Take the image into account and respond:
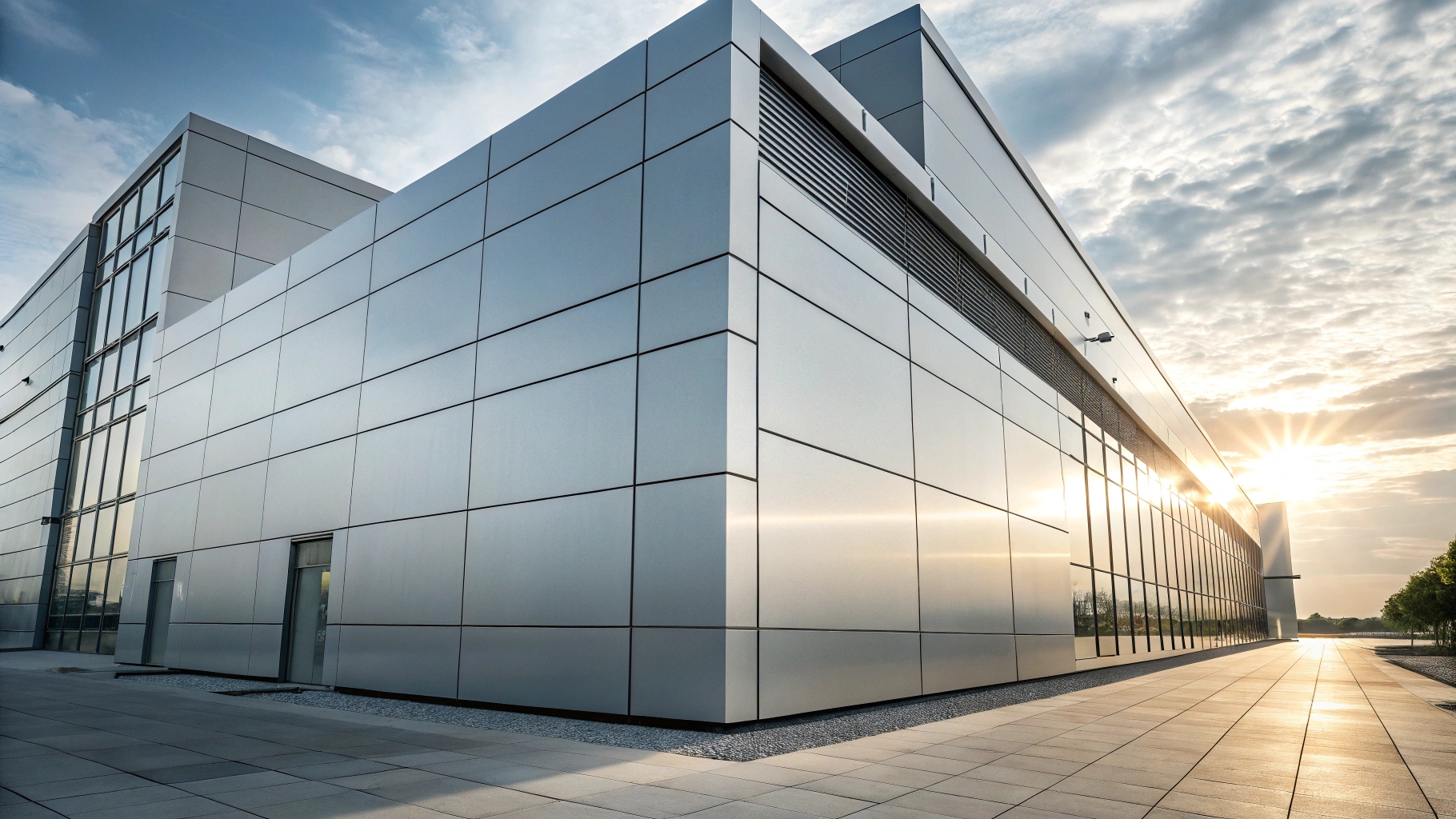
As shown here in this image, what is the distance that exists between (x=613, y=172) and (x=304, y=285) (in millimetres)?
10213

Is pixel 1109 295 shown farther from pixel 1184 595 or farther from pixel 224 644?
pixel 224 644

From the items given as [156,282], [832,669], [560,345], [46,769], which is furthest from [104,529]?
[832,669]

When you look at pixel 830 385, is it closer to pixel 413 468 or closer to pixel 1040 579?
pixel 413 468

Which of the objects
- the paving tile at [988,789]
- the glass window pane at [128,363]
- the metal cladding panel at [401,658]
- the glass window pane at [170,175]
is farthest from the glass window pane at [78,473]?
the paving tile at [988,789]

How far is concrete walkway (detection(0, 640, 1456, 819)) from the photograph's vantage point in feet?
20.1

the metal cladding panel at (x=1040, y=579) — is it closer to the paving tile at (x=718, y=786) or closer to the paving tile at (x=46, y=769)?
Result: the paving tile at (x=718, y=786)

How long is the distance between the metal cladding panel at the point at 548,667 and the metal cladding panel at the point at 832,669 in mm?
1806

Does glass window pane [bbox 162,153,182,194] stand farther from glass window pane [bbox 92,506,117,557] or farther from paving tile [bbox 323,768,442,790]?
paving tile [bbox 323,768,442,790]

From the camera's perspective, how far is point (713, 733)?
9391mm

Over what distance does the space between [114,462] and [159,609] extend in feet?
28.2

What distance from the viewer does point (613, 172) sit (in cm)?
1216

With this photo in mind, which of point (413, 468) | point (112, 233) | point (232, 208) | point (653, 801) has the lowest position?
point (653, 801)

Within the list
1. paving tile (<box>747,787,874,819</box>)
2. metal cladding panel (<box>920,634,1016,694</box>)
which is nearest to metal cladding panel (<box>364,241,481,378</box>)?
metal cladding panel (<box>920,634,1016,694</box>)

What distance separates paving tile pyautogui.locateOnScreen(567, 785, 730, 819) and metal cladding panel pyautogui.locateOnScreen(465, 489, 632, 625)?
3.89m
